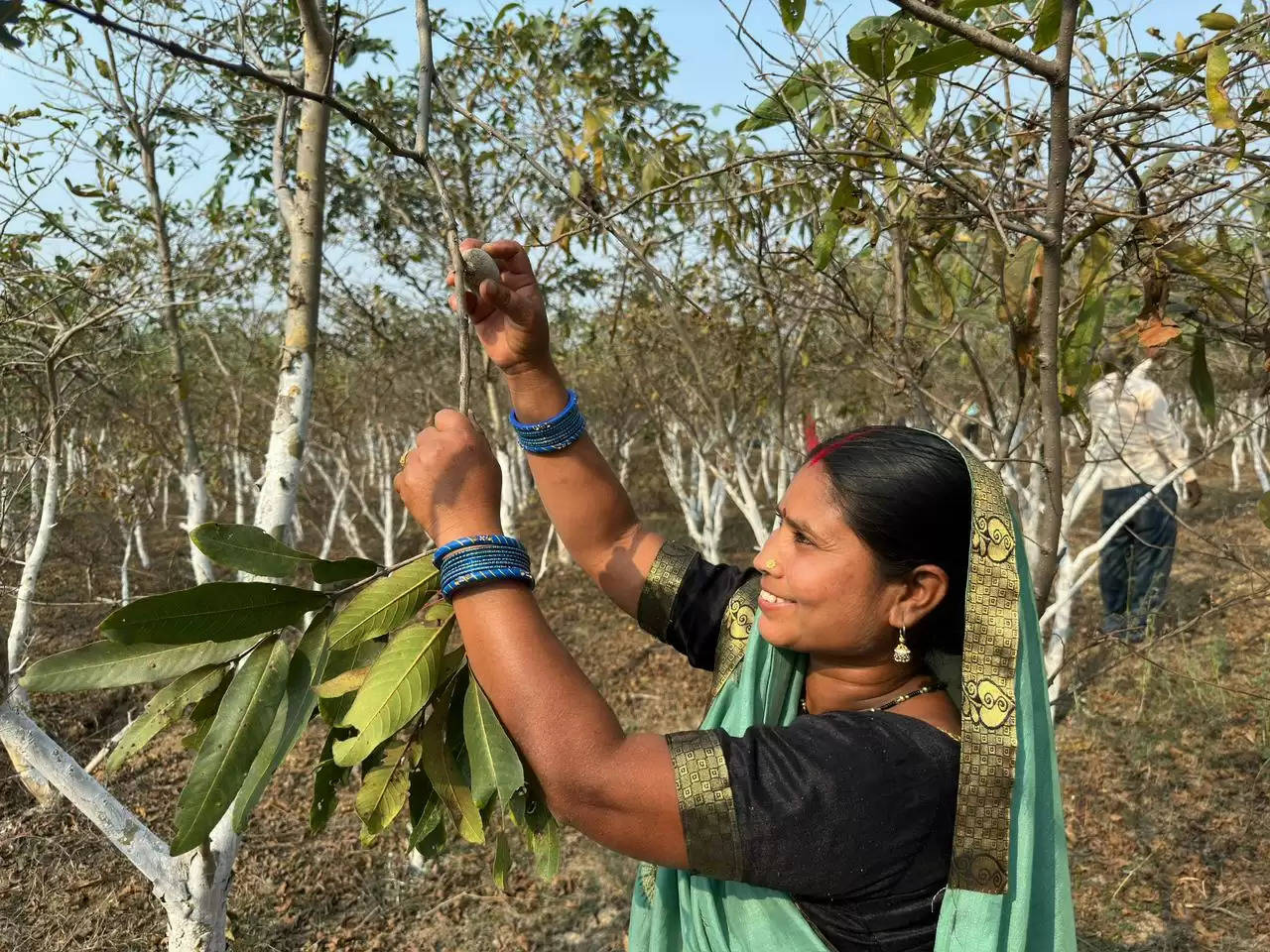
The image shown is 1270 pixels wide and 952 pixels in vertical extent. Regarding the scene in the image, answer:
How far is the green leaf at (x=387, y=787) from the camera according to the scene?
1.21 metres

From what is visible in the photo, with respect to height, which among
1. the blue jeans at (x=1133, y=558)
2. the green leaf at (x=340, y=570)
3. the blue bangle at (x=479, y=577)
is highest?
the green leaf at (x=340, y=570)

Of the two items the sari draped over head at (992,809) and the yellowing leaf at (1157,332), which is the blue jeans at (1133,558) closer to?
the yellowing leaf at (1157,332)

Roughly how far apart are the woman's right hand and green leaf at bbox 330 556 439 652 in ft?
1.55

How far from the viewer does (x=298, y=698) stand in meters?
1.18

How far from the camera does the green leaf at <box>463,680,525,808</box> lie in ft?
3.49

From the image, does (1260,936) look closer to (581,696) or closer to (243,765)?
(581,696)

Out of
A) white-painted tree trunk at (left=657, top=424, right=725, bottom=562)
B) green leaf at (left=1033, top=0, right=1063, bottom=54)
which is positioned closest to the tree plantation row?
green leaf at (left=1033, top=0, right=1063, bottom=54)

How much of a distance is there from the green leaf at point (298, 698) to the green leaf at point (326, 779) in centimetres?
5

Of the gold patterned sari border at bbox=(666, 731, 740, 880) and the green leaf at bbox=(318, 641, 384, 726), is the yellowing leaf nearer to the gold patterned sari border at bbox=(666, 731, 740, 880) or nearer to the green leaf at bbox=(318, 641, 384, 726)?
the gold patterned sari border at bbox=(666, 731, 740, 880)

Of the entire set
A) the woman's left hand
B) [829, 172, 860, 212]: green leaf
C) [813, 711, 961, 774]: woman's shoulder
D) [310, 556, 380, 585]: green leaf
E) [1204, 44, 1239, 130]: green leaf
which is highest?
[829, 172, 860, 212]: green leaf

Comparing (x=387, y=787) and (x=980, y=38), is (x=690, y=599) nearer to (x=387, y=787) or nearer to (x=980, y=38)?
(x=387, y=787)

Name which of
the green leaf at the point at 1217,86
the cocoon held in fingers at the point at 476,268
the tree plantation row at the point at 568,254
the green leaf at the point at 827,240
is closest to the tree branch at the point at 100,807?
the tree plantation row at the point at 568,254

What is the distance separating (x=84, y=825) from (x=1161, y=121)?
A: 229 inches

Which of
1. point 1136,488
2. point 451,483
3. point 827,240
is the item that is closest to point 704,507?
point 1136,488
